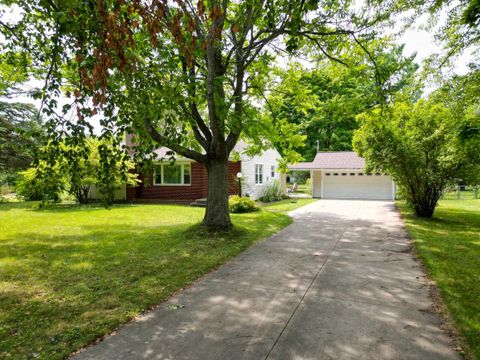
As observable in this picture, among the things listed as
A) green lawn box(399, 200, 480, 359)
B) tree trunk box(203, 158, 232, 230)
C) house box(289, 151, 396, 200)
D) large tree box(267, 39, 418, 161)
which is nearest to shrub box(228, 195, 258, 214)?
large tree box(267, 39, 418, 161)

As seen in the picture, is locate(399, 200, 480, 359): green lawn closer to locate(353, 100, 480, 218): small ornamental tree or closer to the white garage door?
locate(353, 100, 480, 218): small ornamental tree

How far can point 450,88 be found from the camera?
8.38 metres

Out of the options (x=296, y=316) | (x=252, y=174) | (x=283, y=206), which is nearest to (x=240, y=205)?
(x=283, y=206)

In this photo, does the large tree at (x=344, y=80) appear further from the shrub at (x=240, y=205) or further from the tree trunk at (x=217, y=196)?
the shrub at (x=240, y=205)

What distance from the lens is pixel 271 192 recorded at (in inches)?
835

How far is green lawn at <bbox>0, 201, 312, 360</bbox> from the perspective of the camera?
347cm

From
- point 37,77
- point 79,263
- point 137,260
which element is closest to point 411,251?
point 137,260

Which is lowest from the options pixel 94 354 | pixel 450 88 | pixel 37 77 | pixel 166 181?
pixel 94 354

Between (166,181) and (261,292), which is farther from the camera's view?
(166,181)

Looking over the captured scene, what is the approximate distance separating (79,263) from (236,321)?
4.06 meters

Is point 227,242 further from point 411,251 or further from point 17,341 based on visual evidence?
point 17,341

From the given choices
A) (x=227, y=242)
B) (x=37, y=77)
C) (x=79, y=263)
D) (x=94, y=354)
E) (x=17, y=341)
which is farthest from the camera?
(x=37, y=77)

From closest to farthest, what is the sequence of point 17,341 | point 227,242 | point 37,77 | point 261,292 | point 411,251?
1. point 17,341
2. point 261,292
3. point 411,251
4. point 227,242
5. point 37,77

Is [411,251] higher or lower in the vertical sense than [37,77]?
lower
